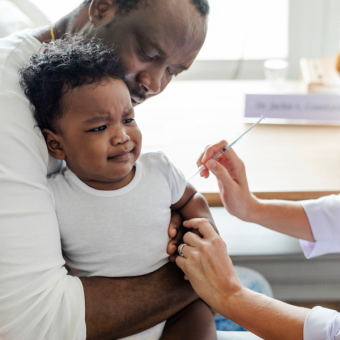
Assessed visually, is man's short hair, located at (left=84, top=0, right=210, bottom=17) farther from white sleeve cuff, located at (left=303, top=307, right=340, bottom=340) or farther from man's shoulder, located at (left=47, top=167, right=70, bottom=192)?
white sleeve cuff, located at (left=303, top=307, right=340, bottom=340)

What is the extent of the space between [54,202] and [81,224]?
72 millimetres

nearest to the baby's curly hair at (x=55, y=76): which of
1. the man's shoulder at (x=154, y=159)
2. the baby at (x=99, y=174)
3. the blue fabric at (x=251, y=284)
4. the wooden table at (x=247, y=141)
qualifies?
the baby at (x=99, y=174)

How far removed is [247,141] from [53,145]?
2.48ft

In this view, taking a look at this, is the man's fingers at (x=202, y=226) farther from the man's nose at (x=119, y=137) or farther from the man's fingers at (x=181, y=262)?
the man's nose at (x=119, y=137)

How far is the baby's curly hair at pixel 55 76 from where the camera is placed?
74 centimetres

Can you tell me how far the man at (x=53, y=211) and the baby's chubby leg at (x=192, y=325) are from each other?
24 mm

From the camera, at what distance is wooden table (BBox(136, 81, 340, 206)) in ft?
3.49

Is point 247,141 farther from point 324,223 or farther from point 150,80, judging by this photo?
point 150,80

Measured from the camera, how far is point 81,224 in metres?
0.79

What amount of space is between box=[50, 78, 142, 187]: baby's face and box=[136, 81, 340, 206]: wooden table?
34 centimetres

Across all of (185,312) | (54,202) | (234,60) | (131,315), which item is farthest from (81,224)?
(234,60)

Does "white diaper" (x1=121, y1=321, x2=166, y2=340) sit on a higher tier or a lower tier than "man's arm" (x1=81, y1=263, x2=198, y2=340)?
lower

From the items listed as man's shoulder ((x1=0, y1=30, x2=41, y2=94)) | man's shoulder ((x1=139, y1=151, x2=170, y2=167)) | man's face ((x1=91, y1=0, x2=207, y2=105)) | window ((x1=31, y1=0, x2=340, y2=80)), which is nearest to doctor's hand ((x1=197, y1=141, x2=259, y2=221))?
man's shoulder ((x1=139, y1=151, x2=170, y2=167))

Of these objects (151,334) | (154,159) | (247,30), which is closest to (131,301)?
(151,334)
